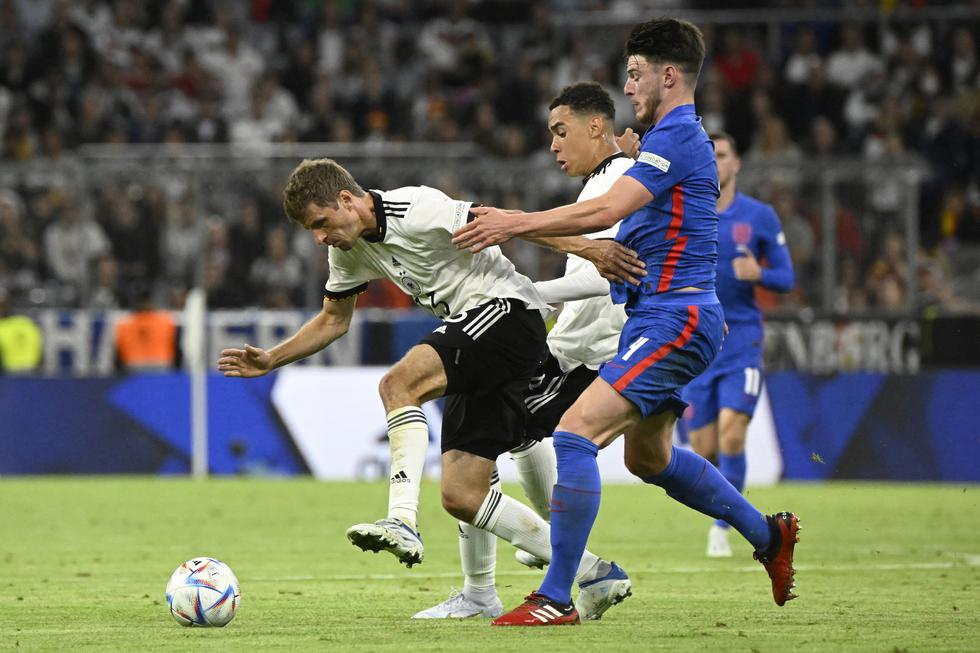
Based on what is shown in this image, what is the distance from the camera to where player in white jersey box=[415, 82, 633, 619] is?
22.8 ft

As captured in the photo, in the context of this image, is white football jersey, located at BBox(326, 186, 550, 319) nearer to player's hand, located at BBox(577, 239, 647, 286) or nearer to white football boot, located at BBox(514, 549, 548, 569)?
player's hand, located at BBox(577, 239, 647, 286)

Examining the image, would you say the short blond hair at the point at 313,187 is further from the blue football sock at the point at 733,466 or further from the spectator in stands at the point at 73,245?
the spectator in stands at the point at 73,245

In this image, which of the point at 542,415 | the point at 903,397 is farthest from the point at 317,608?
the point at 903,397

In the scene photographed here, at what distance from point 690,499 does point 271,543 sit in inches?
185

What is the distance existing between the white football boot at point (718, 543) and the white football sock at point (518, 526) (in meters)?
3.32

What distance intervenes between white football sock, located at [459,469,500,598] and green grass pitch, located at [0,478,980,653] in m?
0.34

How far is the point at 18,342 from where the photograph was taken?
58.3 ft

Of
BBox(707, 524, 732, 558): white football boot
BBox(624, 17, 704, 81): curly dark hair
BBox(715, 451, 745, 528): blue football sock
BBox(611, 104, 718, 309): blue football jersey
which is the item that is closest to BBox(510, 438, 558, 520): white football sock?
BBox(611, 104, 718, 309): blue football jersey

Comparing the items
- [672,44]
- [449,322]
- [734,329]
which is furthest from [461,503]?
[734,329]

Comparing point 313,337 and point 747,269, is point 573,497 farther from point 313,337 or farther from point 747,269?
point 747,269

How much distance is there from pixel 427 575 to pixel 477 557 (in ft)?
6.30

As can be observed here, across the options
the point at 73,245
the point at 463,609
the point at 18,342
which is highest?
the point at 463,609

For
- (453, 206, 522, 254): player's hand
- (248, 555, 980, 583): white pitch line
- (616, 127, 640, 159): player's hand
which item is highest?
(616, 127, 640, 159): player's hand

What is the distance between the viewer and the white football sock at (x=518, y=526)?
6863 millimetres
